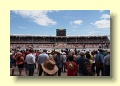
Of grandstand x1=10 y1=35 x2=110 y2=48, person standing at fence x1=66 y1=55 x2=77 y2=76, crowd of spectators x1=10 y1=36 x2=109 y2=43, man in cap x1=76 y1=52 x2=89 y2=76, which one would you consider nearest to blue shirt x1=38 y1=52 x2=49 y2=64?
grandstand x1=10 y1=35 x2=110 y2=48

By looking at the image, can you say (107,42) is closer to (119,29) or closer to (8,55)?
(119,29)

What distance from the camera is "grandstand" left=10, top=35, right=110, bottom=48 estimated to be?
26656 mm

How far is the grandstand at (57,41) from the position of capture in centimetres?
2666

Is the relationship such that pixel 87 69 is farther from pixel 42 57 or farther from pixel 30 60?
pixel 30 60

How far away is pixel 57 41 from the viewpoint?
88.3ft

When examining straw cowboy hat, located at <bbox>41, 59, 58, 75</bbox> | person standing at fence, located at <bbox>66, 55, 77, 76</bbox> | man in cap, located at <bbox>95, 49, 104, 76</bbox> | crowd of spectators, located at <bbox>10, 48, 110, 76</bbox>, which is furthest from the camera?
man in cap, located at <bbox>95, 49, 104, 76</bbox>

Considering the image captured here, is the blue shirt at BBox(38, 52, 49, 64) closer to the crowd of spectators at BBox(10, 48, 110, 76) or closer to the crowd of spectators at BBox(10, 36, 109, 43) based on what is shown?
the crowd of spectators at BBox(10, 48, 110, 76)

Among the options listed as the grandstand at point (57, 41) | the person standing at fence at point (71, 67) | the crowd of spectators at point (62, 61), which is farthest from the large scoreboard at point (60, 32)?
the person standing at fence at point (71, 67)

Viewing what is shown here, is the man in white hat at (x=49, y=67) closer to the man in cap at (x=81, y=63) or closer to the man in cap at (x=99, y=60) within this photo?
the man in cap at (x=81, y=63)

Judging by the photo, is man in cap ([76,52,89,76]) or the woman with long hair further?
the woman with long hair

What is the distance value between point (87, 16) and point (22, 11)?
1992 millimetres

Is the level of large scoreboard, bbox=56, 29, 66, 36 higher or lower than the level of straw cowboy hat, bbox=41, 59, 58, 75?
higher

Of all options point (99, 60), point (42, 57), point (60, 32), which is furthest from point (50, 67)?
point (99, 60)
